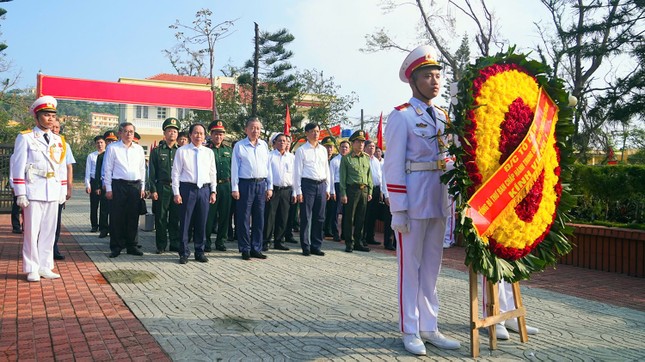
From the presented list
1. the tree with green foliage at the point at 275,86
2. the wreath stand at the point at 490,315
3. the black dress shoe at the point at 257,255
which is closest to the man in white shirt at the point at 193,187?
the black dress shoe at the point at 257,255

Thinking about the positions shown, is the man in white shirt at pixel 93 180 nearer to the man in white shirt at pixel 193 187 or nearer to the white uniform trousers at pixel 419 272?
the man in white shirt at pixel 193 187

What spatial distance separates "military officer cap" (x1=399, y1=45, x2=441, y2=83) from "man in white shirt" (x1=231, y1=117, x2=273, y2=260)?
4.43 m

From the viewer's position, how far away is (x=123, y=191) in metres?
8.62

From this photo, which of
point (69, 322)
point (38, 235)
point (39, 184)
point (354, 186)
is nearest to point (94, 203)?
point (38, 235)

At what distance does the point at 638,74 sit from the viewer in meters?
14.5

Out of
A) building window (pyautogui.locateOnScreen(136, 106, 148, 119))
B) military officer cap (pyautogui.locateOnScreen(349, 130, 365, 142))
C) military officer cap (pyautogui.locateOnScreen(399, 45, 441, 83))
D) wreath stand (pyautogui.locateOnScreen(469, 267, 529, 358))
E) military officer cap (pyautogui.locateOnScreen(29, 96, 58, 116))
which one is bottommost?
wreath stand (pyautogui.locateOnScreen(469, 267, 529, 358))

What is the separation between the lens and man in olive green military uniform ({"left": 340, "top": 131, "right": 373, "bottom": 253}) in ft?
32.1

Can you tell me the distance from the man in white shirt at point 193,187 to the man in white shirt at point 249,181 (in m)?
0.44

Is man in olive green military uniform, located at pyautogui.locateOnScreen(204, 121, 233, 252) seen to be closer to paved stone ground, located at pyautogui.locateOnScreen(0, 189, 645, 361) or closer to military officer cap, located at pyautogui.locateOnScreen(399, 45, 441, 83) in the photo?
paved stone ground, located at pyautogui.locateOnScreen(0, 189, 645, 361)

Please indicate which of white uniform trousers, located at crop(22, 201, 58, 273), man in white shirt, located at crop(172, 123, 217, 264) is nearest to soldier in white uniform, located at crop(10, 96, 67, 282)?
white uniform trousers, located at crop(22, 201, 58, 273)

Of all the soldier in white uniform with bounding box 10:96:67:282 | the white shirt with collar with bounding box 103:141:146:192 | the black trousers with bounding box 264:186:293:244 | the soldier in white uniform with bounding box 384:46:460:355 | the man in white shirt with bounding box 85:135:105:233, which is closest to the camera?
the soldier in white uniform with bounding box 384:46:460:355

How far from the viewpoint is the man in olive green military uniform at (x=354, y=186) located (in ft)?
32.1

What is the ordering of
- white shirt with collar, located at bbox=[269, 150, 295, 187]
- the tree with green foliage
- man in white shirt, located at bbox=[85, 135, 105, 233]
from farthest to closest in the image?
the tree with green foliage → man in white shirt, located at bbox=[85, 135, 105, 233] → white shirt with collar, located at bbox=[269, 150, 295, 187]

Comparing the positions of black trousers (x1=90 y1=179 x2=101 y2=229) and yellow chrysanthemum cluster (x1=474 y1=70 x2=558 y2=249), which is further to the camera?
black trousers (x1=90 y1=179 x2=101 y2=229)
